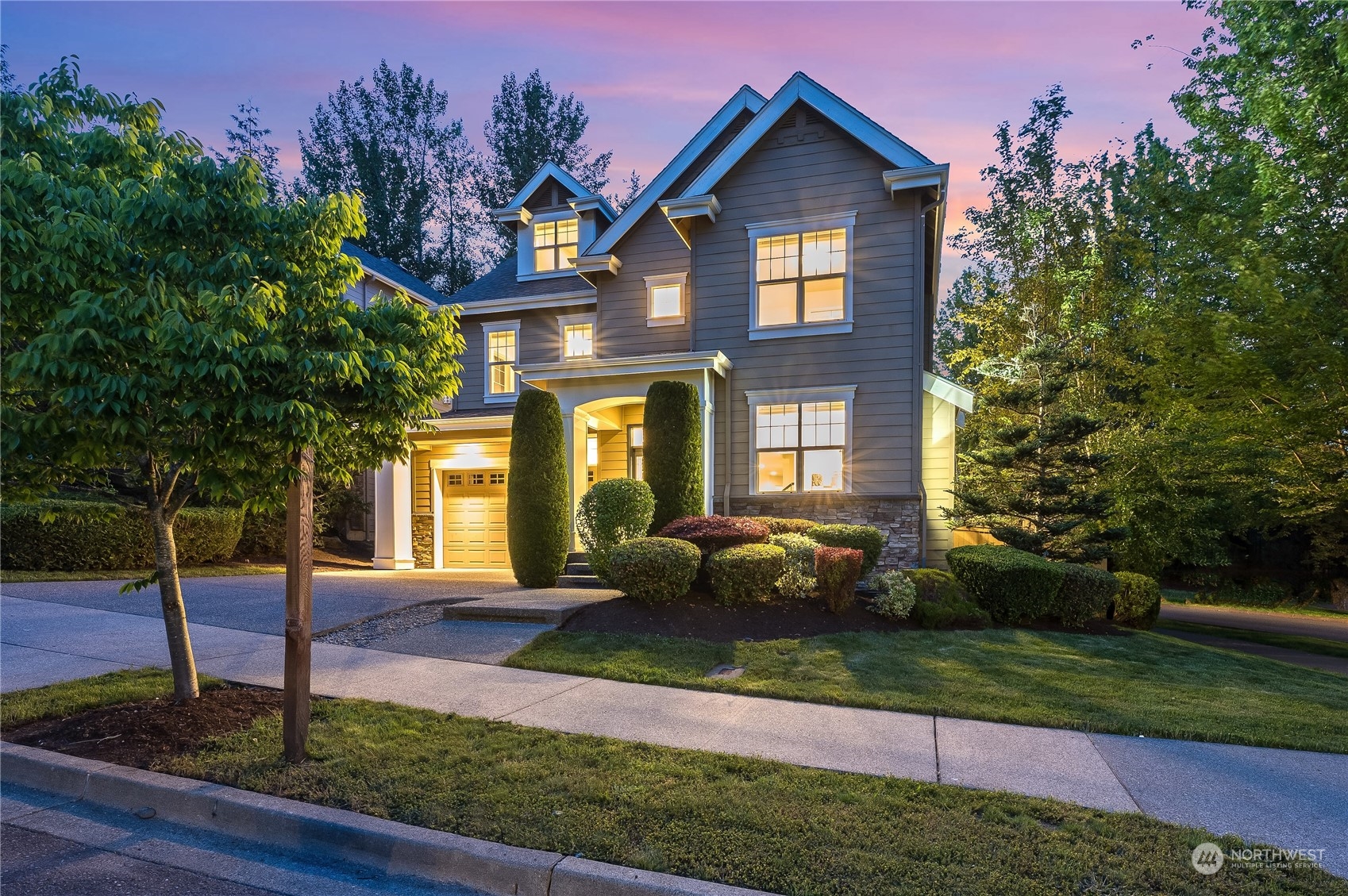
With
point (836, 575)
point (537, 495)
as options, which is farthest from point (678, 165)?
point (836, 575)

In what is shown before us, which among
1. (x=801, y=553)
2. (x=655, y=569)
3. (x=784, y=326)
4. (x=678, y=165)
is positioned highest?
(x=678, y=165)

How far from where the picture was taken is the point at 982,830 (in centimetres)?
A: 343

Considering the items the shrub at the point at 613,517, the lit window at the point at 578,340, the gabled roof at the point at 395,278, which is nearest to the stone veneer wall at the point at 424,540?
the lit window at the point at 578,340

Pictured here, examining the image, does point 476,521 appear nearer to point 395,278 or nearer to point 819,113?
point 395,278

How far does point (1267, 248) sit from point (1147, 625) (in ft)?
19.1

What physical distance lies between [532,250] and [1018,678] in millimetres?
14985

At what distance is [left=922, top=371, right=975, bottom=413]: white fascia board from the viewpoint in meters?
12.8

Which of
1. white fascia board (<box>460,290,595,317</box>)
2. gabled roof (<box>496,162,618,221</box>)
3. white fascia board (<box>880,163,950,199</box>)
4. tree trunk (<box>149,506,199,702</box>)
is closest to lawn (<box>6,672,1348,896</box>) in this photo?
tree trunk (<box>149,506,199,702</box>)

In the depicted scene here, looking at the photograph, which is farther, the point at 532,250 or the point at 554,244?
the point at 532,250

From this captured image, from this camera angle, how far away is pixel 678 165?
14.9 meters

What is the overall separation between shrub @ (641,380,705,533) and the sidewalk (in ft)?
17.4

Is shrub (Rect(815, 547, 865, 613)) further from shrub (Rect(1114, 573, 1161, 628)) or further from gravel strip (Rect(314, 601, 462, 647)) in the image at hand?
gravel strip (Rect(314, 601, 462, 647))

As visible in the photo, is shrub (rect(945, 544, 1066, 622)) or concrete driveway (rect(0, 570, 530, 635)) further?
shrub (rect(945, 544, 1066, 622))

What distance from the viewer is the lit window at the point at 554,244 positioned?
1736 cm
